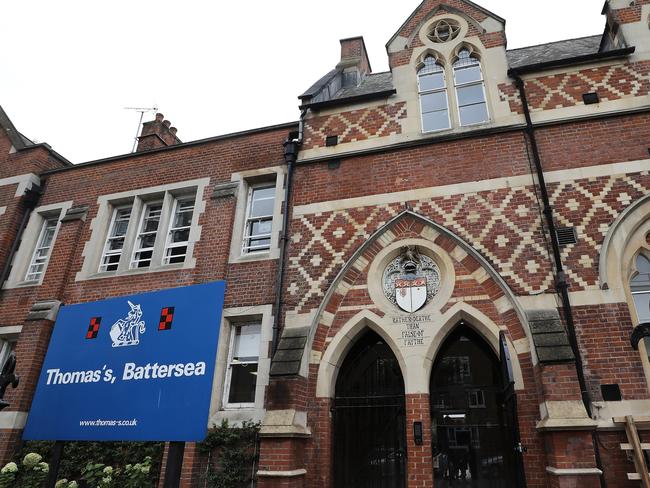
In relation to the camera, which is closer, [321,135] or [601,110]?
[601,110]

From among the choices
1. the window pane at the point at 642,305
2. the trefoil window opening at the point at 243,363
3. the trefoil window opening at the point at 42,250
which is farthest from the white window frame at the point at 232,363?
the window pane at the point at 642,305

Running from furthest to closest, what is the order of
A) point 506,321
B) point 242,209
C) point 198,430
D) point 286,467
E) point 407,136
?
1. point 242,209
2. point 407,136
3. point 198,430
4. point 506,321
5. point 286,467

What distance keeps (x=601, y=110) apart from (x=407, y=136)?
352cm

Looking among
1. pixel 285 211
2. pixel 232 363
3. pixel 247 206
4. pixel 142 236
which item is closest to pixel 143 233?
pixel 142 236

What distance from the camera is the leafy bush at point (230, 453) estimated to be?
7.30m

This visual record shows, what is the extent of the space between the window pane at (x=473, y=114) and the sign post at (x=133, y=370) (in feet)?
19.5

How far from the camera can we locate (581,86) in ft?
28.2

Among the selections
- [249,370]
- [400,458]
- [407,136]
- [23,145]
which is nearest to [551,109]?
[407,136]

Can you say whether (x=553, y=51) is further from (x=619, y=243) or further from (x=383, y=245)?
A: (x=383, y=245)

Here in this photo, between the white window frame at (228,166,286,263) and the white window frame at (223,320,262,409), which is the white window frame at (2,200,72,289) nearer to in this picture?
the white window frame at (228,166,286,263)

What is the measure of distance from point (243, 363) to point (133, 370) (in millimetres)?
2272

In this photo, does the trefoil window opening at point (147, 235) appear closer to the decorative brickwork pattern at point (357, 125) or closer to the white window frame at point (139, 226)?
the white window frame at point (139, 226)

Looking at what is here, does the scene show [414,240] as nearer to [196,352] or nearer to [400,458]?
[400,458]

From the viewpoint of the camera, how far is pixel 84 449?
28.1 ft
